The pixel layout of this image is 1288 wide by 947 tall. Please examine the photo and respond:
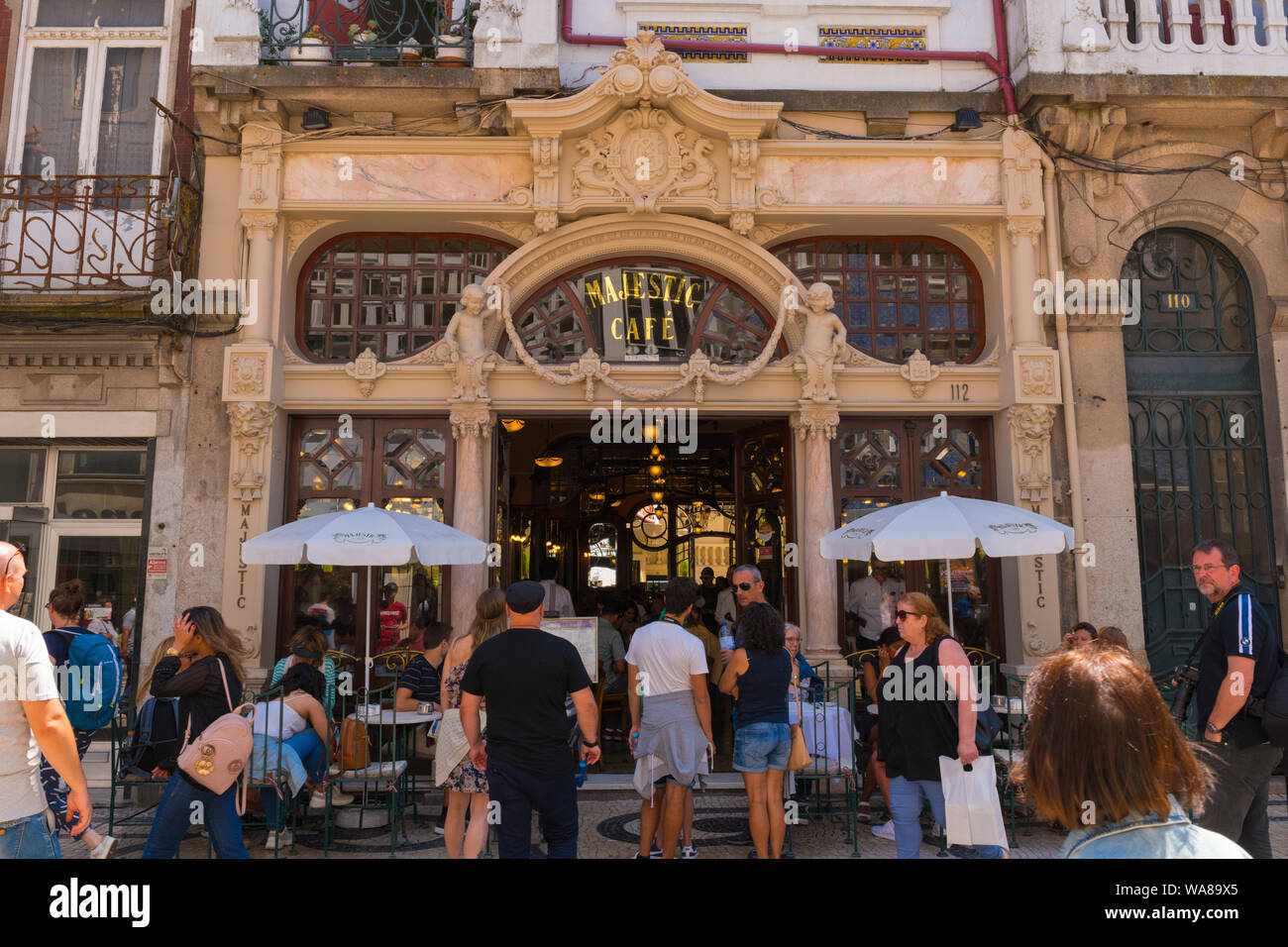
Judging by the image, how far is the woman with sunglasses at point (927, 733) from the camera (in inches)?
205

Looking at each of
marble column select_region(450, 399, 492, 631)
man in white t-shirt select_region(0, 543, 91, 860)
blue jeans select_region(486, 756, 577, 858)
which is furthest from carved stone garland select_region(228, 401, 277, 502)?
man in white t-shirt select_region(0, 543, 91, 860)

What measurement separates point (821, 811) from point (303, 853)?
13.5 ft

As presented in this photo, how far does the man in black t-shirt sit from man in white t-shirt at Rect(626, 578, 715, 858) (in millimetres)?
1090

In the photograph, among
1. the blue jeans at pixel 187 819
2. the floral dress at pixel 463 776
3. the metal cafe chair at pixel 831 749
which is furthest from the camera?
the metal cafe chair at pixel 831 749

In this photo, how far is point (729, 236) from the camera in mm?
10227

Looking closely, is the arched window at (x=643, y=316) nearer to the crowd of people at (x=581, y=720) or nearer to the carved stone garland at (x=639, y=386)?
the carved stone garland at (x=639, y=386)

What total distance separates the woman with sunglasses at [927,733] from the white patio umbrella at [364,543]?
393 centimetres

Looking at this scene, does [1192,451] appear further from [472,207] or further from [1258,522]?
[472,207]

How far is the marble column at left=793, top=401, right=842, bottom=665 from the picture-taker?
9.67 metres

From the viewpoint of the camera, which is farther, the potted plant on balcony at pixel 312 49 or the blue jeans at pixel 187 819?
the potted plant on balcony at pixel 312 49

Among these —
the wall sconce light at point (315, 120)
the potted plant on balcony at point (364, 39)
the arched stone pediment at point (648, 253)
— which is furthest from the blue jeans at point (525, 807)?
the potted plant on balcony at point (364, 39)

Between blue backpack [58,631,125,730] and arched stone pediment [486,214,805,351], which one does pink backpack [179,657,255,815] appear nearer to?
blue backpack [58,631,125,730]

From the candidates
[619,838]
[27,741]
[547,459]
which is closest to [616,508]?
[547,459]
